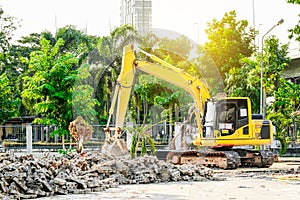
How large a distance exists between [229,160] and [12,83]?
31.5 meters

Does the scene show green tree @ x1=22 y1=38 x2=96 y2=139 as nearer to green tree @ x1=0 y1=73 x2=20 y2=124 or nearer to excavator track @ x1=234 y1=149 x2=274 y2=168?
green tree @ x1=0 y1=73 x2=20 y2=124

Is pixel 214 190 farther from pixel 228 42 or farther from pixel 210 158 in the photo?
pixel 228 42

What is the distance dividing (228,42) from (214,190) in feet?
156

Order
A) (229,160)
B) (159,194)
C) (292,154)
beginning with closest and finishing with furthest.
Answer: (159,194) < (229,160) < (292,154)

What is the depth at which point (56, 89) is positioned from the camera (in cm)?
3481

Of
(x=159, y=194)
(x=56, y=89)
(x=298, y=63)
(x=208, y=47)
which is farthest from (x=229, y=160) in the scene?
(x=208, y=47)

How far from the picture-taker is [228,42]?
202ft

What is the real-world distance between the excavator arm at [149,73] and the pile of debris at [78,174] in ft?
12.2

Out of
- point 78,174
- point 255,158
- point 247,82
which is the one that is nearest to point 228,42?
point 247,82

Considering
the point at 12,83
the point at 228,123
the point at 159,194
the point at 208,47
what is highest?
the point at 208,47

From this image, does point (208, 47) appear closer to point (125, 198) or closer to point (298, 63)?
point (298, 63)

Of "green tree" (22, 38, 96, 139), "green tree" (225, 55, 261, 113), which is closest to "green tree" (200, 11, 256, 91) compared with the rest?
"green tree" (225, 55, 261, 113)

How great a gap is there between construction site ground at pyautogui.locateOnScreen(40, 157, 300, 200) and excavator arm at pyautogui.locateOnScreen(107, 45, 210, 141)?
5128mm

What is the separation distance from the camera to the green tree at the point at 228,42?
61406 mm
